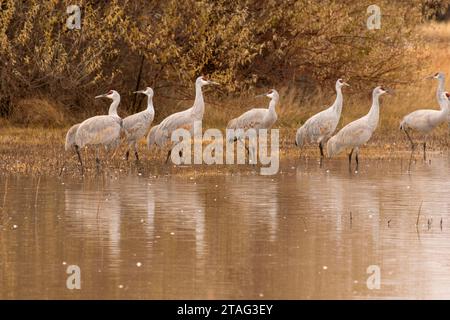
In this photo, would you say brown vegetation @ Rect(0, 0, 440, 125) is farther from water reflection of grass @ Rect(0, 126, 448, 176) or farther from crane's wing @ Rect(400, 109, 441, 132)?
crane's wing @ Rect(400, 109, 441, 132)

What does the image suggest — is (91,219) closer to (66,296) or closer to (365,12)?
(66,296)

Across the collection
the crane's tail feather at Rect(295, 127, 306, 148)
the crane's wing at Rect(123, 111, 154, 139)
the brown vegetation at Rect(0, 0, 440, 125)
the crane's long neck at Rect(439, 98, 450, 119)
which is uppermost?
the brown vegetation at Rect(0, 0, 440, 125)

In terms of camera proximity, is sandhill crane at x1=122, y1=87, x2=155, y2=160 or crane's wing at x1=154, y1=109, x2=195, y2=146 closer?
sandhill crane at x1=122, y1=87, x2=155, y2=160

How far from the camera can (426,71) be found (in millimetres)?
30734

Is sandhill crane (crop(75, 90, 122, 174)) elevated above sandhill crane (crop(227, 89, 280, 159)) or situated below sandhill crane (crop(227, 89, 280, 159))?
below

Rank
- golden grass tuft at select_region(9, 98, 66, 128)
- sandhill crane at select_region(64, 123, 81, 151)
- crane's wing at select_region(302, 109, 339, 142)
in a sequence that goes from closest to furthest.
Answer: sandhill crane at select_region(64, 123, 81, 151) < crane's wing at select_region(302, 109, 339, 142) < golden grass tuft at select_region(9, 98, 66, 128)

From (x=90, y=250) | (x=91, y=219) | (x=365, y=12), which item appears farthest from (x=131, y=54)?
(x=90, y=250)

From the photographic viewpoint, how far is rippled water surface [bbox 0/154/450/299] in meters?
8.95

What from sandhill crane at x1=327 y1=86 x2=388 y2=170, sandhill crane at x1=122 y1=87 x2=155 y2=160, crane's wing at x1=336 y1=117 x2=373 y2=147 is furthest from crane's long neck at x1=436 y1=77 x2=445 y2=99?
sandhill crane at x1=122 y1=87 x2=155 y2=160

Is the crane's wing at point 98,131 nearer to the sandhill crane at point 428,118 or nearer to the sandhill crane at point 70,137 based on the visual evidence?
the sandhill crane at point 70,137

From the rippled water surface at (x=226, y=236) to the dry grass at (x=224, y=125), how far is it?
1.29m

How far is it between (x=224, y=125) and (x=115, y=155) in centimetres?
552

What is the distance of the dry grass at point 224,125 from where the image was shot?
57.1 feet
